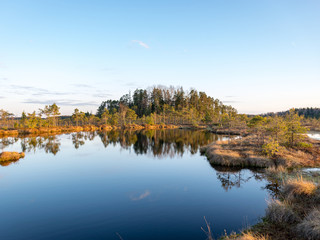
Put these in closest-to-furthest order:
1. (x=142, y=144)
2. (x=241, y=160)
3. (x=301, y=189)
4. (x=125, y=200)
A: (x=301, y=189), (x=125, y=200), (x=241, y=160), (x=142, y=144)

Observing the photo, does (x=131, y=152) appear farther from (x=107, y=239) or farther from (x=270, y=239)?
(x=270, y=239)

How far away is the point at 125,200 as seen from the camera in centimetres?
1598

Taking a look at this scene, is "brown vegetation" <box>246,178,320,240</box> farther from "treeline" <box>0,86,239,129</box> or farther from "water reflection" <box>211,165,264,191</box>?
"treeline" <box>0,86,239,129</box>

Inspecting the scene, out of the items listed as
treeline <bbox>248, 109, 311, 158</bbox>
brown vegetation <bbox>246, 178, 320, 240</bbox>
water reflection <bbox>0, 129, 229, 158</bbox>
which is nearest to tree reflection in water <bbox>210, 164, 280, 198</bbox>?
brown vegetation <bbox>246, 178, 320, 240</bbox>

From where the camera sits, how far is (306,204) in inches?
443

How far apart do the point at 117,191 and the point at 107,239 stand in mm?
7552

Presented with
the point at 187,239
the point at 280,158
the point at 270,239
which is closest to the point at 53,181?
the point at 187,239

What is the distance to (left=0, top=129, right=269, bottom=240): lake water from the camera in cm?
1172

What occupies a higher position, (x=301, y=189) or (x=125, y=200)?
(x=301, y=189)

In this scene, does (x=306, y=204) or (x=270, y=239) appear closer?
(x=270, y=239)

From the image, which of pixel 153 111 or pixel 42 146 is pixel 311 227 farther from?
pixel 153 111

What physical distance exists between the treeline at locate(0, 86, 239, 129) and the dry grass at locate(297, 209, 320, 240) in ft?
316

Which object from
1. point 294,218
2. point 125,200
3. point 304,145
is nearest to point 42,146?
point 125,200

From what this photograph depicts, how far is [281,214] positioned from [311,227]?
216 cm
